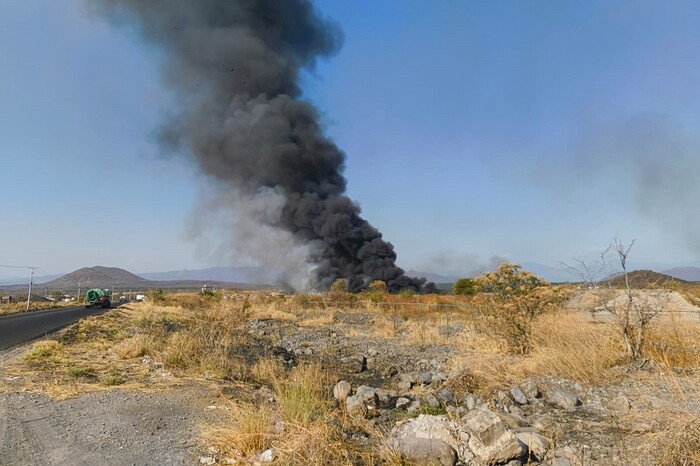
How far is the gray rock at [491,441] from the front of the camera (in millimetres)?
3984

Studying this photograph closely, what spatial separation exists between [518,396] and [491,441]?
286cm

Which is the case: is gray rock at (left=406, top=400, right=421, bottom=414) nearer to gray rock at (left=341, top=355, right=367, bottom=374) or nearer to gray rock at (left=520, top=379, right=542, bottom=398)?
gray rock at (left=520, top=379, right=542, bottom=398)

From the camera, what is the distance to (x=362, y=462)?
4082mm

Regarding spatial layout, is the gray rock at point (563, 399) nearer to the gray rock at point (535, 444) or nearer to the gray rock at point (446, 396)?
the gray rock at point (446, 396)

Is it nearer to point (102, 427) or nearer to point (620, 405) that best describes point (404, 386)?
point (620, 405)

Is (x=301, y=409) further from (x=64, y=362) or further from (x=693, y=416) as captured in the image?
(x=64, y=362)

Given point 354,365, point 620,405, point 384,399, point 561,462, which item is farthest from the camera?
point 354,365

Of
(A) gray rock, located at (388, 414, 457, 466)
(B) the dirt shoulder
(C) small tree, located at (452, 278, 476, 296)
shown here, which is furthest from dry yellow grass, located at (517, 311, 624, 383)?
→ (C) small tree, located at (452, 278, 476, 296)

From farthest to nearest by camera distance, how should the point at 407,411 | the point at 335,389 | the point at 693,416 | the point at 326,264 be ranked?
the point at 326,264 < the point at 335,389 < the point at 407,411 < the point at 693,416

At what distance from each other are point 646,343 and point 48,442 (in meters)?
9.40

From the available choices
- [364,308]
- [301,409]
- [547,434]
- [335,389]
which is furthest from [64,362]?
[364,308]

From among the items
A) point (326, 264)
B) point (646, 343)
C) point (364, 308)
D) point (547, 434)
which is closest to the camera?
point (547, 434)

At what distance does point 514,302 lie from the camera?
34.2 ft

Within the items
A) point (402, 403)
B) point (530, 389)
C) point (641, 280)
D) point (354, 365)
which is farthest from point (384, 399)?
point (641, 280)
